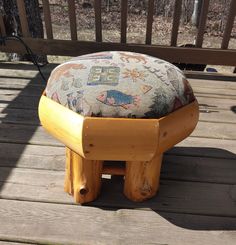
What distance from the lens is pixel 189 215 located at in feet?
5.85

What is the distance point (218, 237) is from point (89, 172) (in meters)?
0.65

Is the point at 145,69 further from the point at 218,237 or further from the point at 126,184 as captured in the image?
the point at 218,237

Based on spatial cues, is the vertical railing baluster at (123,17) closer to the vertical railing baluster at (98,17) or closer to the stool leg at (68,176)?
the vertical railing baluster at (98,17)

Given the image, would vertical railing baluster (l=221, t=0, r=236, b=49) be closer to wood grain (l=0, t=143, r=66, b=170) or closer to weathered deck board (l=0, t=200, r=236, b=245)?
wood grain (l=0, t=143, r=66, b=170)

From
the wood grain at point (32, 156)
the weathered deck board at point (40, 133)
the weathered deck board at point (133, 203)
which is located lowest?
the weathered deck board at point (40, 133)

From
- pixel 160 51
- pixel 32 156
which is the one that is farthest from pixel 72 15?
pixel 32 156

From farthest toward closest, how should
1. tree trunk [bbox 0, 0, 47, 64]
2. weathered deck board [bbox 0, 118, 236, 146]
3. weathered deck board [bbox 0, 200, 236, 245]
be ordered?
tree trunk [bbox 0, 0, 47, 64] < weathered deck board [bbox 0, 118, 236, 146] < weathered deck board [bbox 0, 200, 236, 245]

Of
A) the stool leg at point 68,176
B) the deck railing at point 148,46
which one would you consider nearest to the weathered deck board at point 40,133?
the stool leg at point 68,176

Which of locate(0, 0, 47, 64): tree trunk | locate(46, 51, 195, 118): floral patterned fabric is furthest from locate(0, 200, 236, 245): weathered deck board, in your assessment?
locate(0, 0, 47, 64): tree trunk

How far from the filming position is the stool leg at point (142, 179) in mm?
1724

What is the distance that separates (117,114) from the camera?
1494mm

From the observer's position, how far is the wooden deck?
65.2 inches

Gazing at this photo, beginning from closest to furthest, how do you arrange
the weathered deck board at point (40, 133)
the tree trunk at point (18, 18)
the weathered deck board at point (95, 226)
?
the weathered deck board at point (95, 226), the weathered deck board at point (40, 133), the tree trunk at point (18, 18)

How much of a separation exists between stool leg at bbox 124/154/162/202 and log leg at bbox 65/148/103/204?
144 mm
